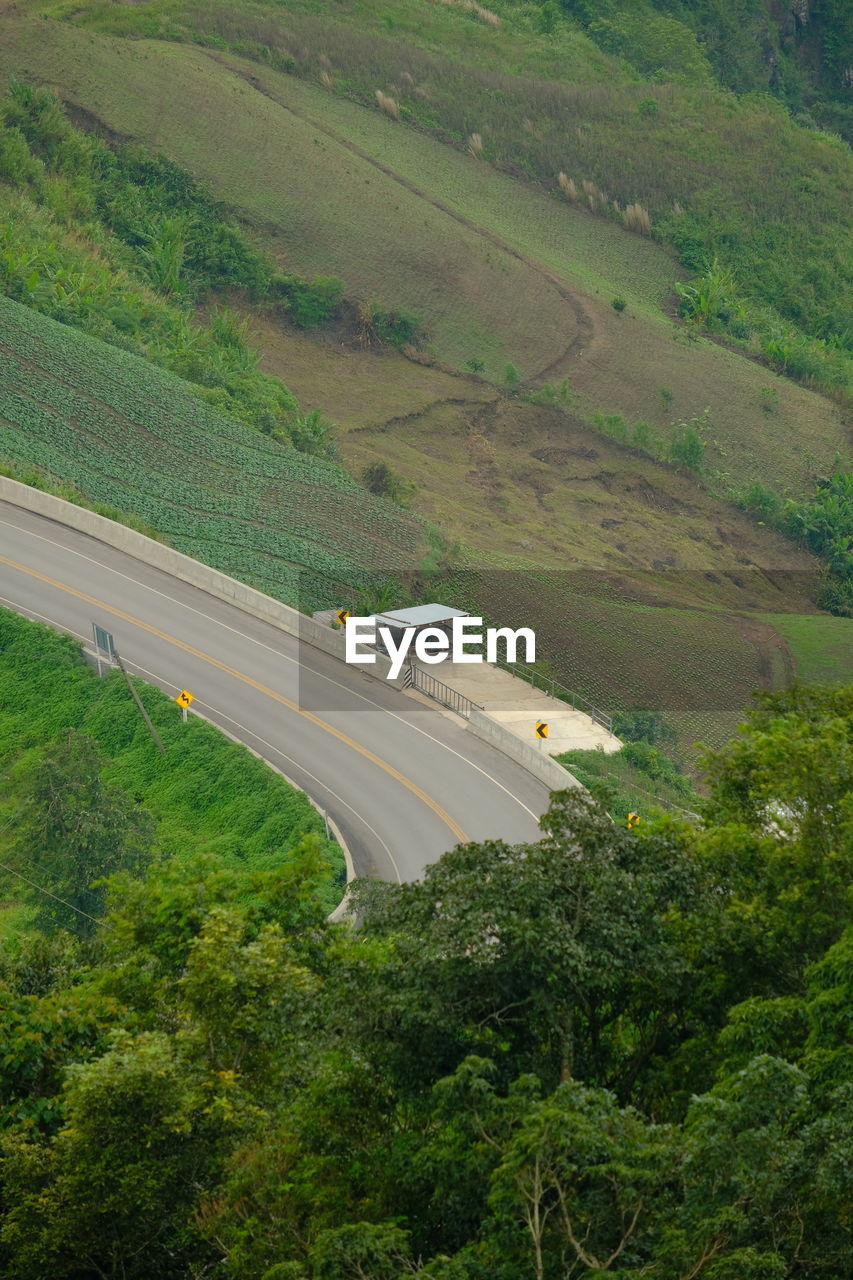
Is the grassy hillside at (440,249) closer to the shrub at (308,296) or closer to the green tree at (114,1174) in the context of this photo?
the shrub at (308,296)

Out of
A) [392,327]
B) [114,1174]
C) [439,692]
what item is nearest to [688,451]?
[392,327]

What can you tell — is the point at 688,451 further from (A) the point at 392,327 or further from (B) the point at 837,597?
(A) the point at 392,327

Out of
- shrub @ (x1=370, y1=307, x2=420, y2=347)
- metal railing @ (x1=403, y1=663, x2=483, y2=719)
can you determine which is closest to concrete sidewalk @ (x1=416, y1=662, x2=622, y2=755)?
metal railing @ (x1=403, y1=663, x2=483, y2=719)

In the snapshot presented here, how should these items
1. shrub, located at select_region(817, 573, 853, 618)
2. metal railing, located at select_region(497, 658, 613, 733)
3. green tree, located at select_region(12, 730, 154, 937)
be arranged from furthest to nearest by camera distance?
shrub, located at select_region(817, 573, 853, 618) → metal railing, located at select_region(497, 658, 613, 733) → green tree, located at select_region(12, 730, 154, 937)

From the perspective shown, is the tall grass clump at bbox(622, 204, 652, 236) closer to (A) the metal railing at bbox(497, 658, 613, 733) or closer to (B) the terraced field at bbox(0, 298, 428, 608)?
(B) the terraced field at bbox(0, 298, 428, 608)

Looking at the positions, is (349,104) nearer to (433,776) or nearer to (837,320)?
(837,320)

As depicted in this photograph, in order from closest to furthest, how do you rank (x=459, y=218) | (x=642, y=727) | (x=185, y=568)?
(x=642, y=727) → (x=185, y=568) → (x=459, y=218)
